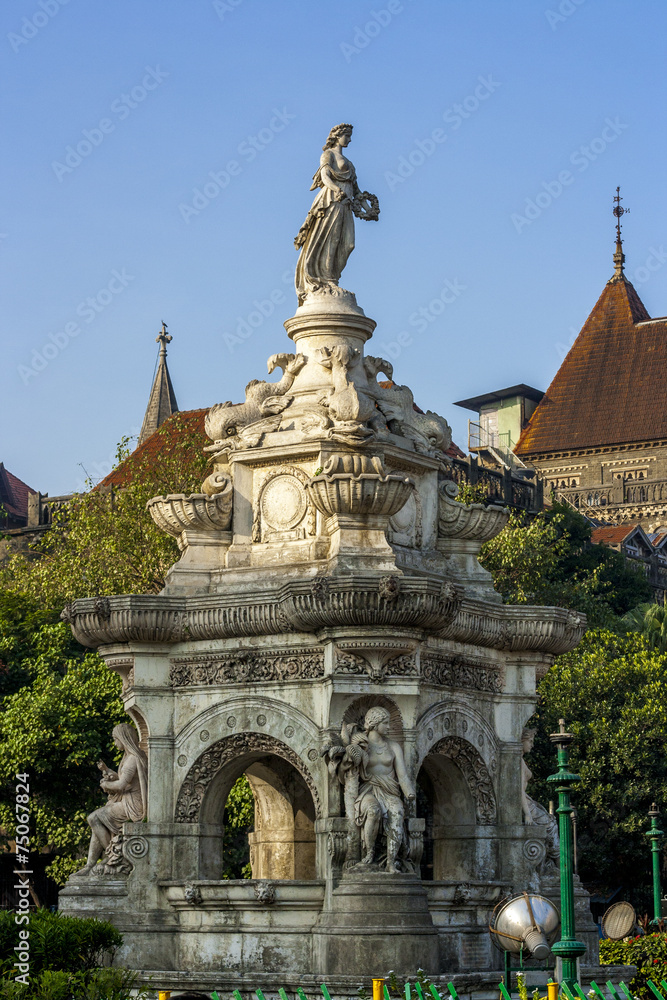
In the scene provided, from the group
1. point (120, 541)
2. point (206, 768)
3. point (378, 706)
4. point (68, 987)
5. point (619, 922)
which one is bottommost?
point (68, 987)

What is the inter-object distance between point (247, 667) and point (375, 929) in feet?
10.1

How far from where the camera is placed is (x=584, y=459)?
3962 inches

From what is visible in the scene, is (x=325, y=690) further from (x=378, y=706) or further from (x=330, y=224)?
(x=330, y=224)

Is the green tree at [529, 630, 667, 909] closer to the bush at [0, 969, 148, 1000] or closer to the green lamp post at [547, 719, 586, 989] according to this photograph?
the green lamp post at [547, 719, 586, 989]

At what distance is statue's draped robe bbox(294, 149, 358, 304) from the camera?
19.8 m

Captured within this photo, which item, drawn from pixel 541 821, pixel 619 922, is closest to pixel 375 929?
pixel 541 821

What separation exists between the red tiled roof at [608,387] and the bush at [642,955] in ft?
265

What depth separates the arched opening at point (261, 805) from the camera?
1795cm

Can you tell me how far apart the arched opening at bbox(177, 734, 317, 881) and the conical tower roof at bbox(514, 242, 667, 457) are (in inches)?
3174

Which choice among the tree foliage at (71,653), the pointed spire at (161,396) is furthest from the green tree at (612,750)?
the pointed spire at (161,396)

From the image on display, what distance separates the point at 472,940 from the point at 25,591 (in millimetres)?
21415

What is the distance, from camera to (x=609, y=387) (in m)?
102

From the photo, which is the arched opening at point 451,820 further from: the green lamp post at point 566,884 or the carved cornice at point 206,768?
the green lamp post at point 566,884

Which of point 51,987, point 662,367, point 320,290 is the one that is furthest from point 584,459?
point 51,987
